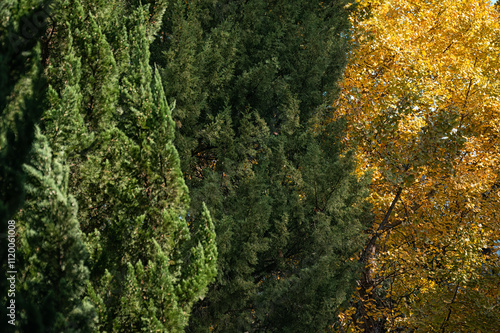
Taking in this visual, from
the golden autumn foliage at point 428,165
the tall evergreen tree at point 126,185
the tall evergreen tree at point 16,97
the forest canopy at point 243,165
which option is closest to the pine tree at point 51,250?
the forest canopy at point 243,165

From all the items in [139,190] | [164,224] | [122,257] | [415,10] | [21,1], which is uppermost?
[415,10]

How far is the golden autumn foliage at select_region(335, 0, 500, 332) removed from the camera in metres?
10.2

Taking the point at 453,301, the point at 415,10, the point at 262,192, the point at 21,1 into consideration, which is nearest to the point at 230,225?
the point at 262,192

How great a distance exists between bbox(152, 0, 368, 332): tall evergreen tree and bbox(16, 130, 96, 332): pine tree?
3.23 metres

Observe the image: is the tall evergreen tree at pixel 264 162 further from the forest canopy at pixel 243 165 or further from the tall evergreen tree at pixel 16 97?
the tall evergreen tree at pixel 16 97

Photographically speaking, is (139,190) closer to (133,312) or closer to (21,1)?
(133,312)

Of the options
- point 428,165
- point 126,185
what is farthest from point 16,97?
point 428,165

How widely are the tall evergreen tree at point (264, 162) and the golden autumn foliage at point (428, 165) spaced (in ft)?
7.69

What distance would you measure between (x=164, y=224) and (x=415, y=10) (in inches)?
581

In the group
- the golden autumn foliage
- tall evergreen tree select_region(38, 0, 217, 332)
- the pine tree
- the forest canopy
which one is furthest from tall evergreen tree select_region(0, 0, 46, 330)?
the golden autumn foliage

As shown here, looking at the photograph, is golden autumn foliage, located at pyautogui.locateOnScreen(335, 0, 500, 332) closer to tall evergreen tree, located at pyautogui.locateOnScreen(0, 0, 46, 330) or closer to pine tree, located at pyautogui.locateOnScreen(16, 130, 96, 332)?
pine tree, located at pyautogui.locateOnScreen(16, 130, 96, 332)

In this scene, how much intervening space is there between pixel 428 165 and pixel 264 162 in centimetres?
Answer: 560

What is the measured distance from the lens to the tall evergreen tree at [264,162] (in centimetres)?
791

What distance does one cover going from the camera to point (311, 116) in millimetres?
10984
